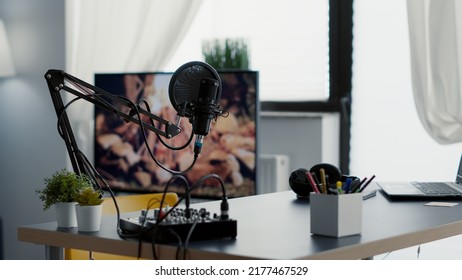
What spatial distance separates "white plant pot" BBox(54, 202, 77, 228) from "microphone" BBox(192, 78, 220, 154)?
0.97 ft

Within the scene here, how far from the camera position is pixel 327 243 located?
146 cm

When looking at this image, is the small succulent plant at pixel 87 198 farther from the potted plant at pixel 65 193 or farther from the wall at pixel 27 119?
the wall at pixel 27 119

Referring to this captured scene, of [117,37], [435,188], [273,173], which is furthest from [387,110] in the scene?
[117,37]

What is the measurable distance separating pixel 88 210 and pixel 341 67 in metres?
2.52

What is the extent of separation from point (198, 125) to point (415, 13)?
7.01ft

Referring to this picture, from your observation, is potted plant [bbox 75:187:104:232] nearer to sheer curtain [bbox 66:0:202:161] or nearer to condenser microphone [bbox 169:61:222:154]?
condenser microphone [bbox 169:61:222:154]

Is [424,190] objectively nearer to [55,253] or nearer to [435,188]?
[435,188]

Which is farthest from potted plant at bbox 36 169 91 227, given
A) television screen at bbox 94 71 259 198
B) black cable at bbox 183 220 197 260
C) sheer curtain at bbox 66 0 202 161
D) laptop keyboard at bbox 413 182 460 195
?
sheer curtain at bbox 66 0 202 161

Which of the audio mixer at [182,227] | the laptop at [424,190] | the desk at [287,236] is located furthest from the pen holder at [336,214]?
the laptop at [424,190]

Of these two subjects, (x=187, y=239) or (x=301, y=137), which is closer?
(x=187, y=239)

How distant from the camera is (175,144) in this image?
154 inches

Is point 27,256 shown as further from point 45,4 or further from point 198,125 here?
point 198,125

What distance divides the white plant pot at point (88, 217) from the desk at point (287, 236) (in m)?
0.03

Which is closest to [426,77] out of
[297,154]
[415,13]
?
[415,13]
